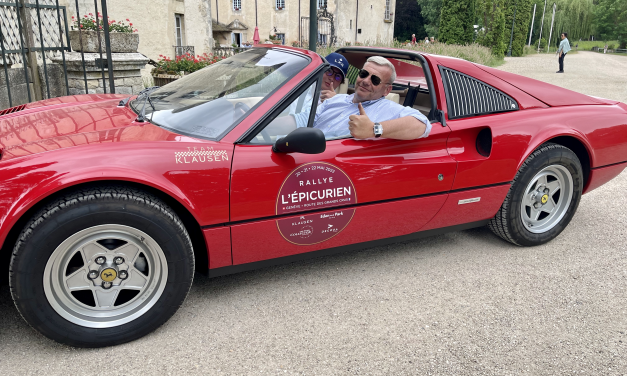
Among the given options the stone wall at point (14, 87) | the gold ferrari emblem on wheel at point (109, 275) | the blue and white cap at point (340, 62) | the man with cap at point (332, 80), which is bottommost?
the gold ferrari emblem on wheel at point (109, 275)

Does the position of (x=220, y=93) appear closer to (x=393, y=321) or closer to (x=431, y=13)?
(x=393, y=321)

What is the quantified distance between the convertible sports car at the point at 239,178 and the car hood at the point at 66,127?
0.05 ft

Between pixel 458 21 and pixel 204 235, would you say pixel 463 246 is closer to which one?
pixel 204 235

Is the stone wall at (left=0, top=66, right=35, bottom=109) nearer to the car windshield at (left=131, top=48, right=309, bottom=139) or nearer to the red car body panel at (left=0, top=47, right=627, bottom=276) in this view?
the red car body panel at (left=0, top=47, right=627, bottom=276)

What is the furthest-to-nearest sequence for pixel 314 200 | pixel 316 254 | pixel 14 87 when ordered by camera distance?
pixel 14 87
pixel 316 254
pixel 314 200

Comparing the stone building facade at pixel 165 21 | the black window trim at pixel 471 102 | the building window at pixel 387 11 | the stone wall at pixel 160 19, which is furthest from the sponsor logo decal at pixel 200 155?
the building window at pixel 387 11

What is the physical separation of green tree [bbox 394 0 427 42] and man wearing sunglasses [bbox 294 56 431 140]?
61011mm

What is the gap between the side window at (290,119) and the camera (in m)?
2.47

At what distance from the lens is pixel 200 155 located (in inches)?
89.3

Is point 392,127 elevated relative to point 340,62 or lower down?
lower down

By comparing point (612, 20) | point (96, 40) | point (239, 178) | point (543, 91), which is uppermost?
point (612, 20)

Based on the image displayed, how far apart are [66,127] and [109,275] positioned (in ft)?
2.86

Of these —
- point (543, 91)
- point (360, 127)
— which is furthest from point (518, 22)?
point (360, 127)

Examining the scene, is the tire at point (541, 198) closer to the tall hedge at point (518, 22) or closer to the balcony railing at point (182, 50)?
the balcony railing at point (182, 50)
